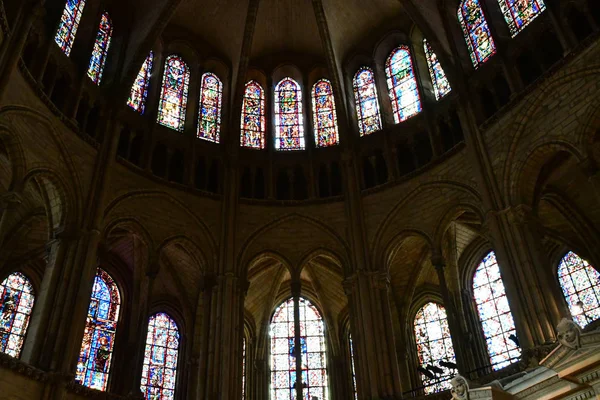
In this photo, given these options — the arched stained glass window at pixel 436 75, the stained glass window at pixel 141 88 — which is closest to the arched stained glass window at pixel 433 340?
the arched stained glass window at pixel 436 75

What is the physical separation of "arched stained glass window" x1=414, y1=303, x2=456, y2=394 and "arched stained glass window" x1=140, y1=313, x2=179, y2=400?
789cm

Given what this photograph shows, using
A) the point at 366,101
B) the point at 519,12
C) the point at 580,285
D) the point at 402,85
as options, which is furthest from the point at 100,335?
the point at 519,12

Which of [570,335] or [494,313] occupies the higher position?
[494,313]

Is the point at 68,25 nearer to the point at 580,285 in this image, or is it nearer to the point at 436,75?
the point at 436,75

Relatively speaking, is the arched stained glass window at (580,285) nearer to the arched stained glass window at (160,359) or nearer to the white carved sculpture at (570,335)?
the white carved sculpture at (570,335)

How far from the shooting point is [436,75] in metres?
19.8

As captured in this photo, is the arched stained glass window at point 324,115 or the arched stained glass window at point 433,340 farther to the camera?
the arched stained glass window at point 324,115

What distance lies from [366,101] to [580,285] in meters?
8.93

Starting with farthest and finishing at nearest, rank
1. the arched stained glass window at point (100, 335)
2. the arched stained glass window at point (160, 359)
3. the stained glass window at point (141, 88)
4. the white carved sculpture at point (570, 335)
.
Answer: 1. the stained glass window at point (141, 88)
2. the arched stained glass window at point (160, 359)
3. the arched stained glass window at point (100, 335)
4. the white carved sculpture at point (570, 335)

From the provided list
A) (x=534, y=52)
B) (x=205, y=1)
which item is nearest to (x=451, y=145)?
(x=534, y=52)

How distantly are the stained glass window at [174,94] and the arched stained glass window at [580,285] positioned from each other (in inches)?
501

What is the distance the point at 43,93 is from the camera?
14789mm

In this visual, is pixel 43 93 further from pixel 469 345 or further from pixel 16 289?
pixel 469 345

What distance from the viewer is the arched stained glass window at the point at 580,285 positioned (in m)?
17.1
